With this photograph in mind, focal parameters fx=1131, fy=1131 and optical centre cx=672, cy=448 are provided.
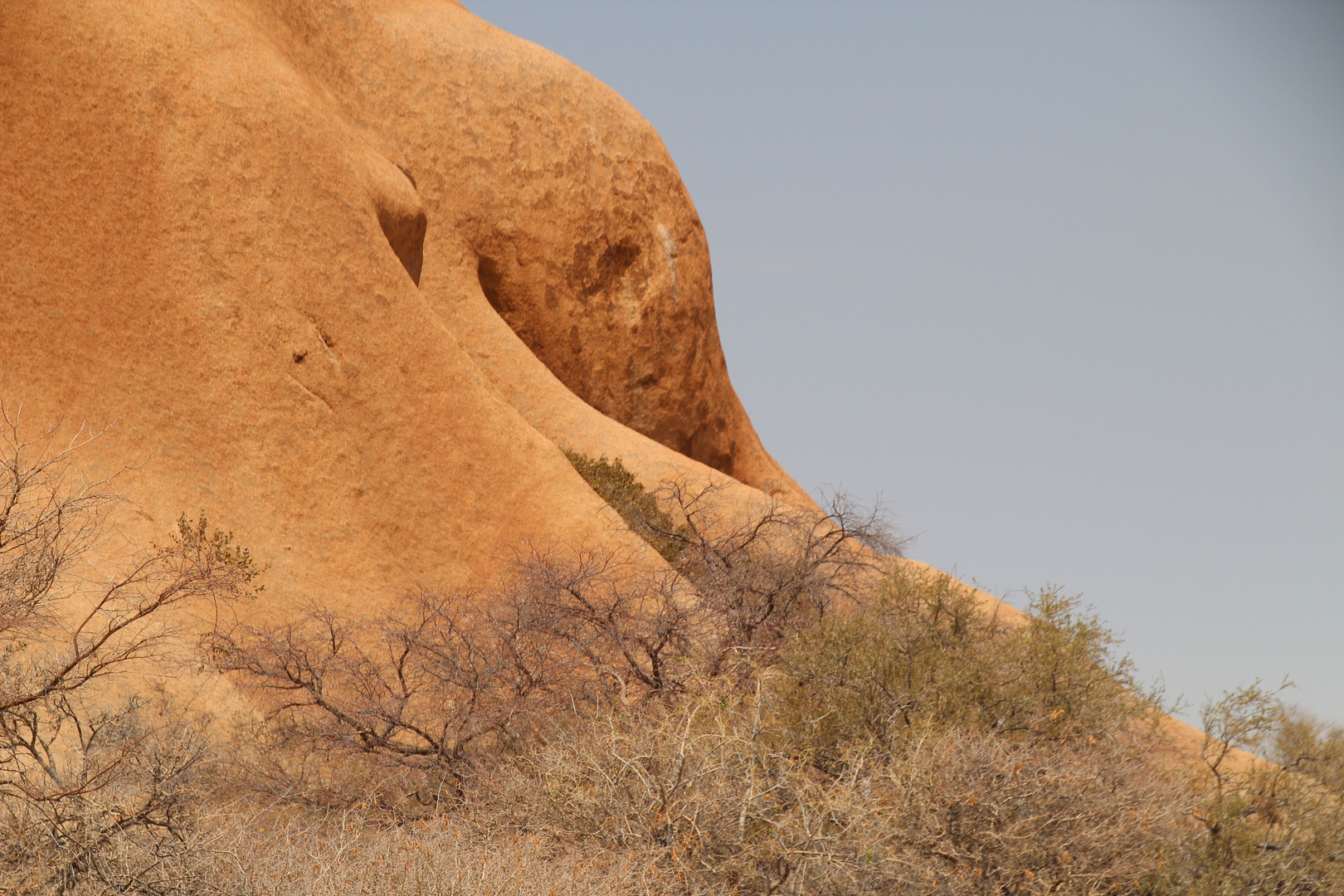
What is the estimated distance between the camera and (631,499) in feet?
59.2

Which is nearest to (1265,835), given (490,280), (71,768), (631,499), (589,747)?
(589,747)

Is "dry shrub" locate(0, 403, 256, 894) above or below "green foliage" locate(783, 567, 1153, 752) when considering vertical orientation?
below

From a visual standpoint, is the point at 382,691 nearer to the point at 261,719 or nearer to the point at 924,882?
the point at 261,719

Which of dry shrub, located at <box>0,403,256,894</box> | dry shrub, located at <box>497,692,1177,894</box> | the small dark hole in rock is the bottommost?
dry shrub, located at <box>0,403,256,894</box>

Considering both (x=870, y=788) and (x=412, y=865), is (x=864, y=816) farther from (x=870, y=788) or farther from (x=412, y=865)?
(x=412, y=865)

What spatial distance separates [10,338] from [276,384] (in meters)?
2.86

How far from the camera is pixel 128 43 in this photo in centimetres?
1438

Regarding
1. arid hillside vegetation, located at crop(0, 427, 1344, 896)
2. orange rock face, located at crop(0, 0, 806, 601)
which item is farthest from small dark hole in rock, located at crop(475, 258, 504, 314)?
arid hillside vegetation, located at crop(0, 427, 1344, 896)

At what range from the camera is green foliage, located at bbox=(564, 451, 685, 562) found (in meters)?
17.2

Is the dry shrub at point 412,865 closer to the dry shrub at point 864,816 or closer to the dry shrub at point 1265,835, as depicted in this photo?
the dry shrub at point 864,816

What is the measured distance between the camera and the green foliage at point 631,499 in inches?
677

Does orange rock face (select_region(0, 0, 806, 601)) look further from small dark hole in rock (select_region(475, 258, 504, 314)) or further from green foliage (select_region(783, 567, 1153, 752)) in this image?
green foliage (select_region(783, 567, 1153, 752))

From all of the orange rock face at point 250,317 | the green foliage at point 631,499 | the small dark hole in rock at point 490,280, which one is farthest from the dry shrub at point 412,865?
the small dark hole in rock at point 490,280

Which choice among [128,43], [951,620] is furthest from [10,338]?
[951,620]
